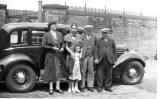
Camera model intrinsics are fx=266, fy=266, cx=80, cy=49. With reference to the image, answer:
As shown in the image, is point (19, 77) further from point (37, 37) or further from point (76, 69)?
point (76, 69)

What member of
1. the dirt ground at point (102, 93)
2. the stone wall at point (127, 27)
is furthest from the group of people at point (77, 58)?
the stone wall at point (127, 27)

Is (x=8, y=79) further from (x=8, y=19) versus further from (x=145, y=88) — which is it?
(x=8, y=19)

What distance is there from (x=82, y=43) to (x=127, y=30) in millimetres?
9308

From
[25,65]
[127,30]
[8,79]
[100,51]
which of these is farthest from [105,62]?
[127,30]

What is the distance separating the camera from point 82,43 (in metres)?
6.75

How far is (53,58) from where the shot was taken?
21.0ft

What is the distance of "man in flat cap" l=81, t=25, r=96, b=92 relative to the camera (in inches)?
265

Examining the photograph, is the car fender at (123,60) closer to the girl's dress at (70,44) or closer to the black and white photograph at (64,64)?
the black and white photograph at (64,64)

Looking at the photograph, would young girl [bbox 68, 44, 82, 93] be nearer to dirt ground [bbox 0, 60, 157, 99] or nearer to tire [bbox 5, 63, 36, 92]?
dirt ground [bbox 0, 60, 157, 99]

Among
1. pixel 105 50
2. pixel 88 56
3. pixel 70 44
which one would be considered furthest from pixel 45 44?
pixel 105 50

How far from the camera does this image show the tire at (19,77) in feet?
20.7

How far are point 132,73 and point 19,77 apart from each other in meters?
3.24

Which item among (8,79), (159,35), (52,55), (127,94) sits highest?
(159,35)

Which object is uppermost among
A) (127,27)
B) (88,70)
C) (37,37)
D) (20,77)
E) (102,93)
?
(127,27)
